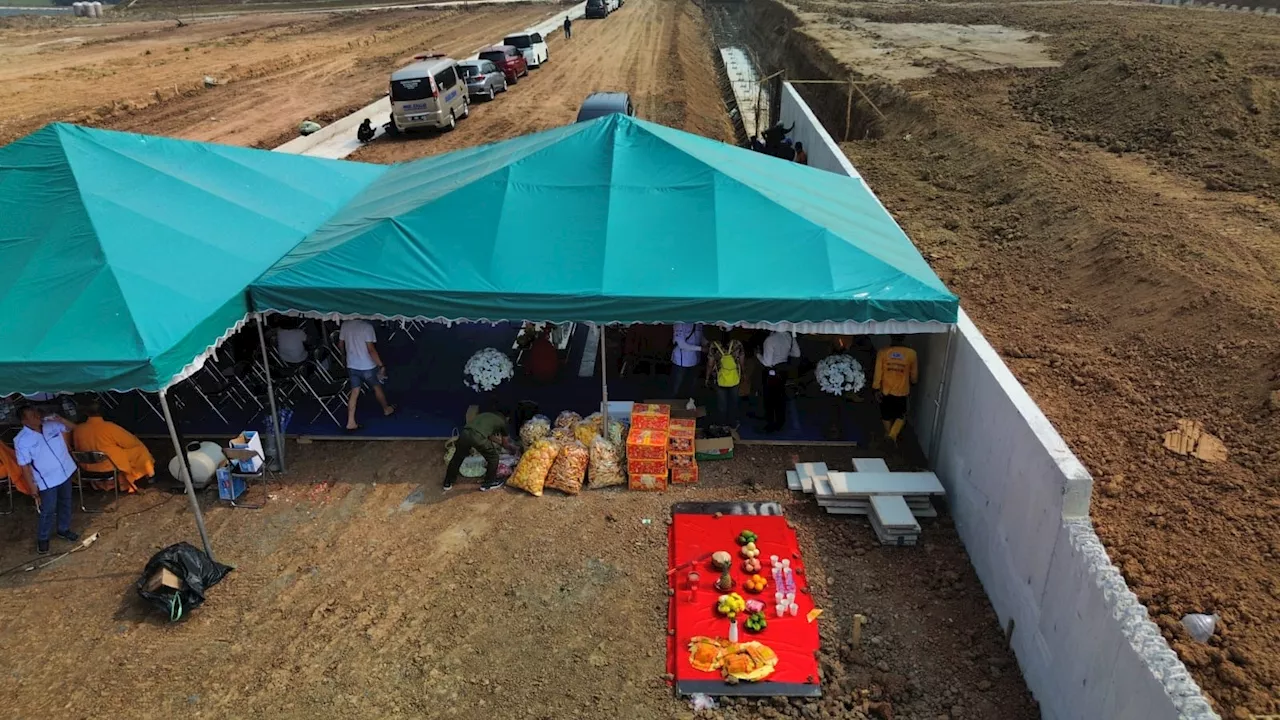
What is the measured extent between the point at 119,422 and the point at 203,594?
13.7 feet

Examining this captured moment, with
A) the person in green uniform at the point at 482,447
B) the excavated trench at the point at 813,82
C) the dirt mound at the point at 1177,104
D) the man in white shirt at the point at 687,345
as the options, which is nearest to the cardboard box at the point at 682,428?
the man in white shirt at the point at 687,345

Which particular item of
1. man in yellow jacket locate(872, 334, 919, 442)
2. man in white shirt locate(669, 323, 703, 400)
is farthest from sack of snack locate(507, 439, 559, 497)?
man in yellow jacket locate(872, 334, 919, 442)

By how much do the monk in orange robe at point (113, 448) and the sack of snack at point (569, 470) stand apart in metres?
4.27

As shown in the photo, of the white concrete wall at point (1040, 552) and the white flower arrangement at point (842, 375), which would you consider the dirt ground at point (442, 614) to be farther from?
the white flower arrangement at point (842, 375)

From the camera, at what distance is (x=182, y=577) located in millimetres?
6941

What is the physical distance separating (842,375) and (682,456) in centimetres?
210

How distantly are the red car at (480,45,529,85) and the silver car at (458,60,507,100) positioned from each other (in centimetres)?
213

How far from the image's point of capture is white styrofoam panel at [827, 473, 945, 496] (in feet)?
25.8

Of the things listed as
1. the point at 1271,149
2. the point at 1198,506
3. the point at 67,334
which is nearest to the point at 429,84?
the point at 67,334

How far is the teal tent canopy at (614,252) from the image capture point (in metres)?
8.13

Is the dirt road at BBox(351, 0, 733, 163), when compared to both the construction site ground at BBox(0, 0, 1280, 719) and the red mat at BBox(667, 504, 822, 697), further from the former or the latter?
the red mat at BBox(667, 504, 822, 697)

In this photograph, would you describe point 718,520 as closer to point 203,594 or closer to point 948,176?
point 203,594

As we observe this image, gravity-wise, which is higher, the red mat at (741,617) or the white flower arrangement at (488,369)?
the white flower arrangement at (488,369)

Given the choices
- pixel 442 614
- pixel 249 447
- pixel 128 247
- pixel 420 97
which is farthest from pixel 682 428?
pixel 420 97
